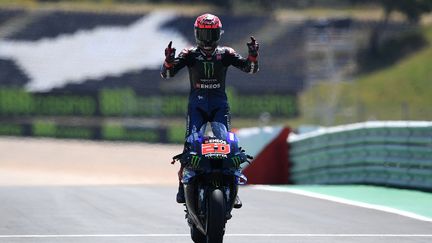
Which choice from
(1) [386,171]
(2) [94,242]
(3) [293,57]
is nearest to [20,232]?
(2) [94,242]

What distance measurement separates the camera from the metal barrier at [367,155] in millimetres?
16062

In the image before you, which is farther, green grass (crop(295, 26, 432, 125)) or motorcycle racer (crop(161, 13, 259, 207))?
green grass (crop(295, 26, 432, 125))

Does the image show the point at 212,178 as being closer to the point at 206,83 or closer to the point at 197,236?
the point at 197,236

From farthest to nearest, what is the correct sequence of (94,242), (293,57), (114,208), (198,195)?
(293,57) < (114,208) < (94,242) < (198,195)

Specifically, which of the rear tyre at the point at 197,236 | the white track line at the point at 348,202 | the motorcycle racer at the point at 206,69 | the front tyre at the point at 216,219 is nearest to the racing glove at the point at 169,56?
the motorcycle racer at the point at 206,69

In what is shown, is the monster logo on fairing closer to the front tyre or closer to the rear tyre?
the front tyre

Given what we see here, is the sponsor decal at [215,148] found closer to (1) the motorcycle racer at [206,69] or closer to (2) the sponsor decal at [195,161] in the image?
(2) the sponsor decal at [195,161]

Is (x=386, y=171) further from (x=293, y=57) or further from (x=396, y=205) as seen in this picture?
(x=293, y=57)

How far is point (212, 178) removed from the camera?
8523 mm

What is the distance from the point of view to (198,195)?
28.6 ft

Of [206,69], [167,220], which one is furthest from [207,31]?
[167,220]

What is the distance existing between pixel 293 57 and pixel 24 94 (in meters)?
12.4

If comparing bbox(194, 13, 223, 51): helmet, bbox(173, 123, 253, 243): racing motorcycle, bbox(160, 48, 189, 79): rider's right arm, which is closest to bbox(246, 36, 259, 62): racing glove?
bbox(194, 13, 223, 51): helmet

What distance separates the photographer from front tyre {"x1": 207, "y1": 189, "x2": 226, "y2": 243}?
8.30 meters
